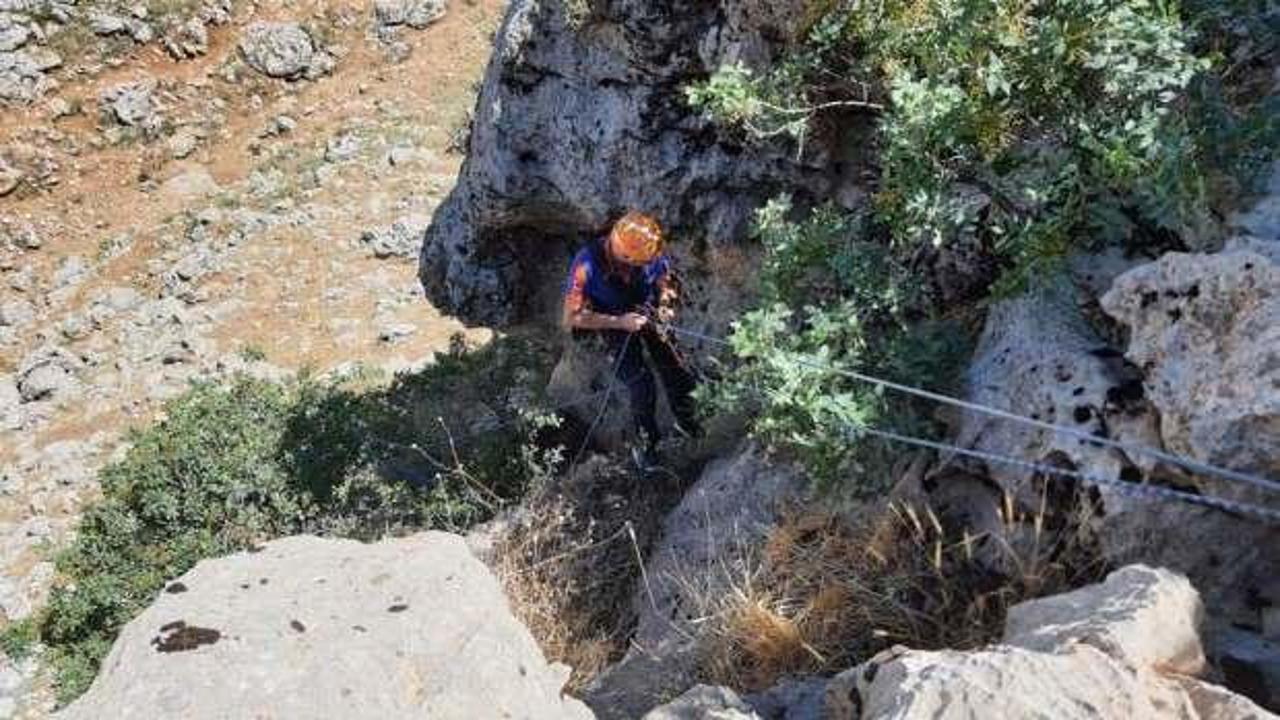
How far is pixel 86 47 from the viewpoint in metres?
17.9

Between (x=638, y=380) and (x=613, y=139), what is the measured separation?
7.51 feet

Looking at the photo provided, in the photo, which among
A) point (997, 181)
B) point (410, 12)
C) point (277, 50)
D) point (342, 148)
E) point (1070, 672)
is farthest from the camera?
point (410, 12)

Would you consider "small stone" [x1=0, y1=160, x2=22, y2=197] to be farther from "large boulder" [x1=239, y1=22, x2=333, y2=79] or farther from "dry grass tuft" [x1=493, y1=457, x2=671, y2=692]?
"dry grass tuft" [x1=493, y1=457, x2=671, y2=692]

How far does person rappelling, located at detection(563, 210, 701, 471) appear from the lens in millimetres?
7180

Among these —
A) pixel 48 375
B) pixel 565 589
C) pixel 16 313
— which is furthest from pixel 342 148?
pixel 565 589

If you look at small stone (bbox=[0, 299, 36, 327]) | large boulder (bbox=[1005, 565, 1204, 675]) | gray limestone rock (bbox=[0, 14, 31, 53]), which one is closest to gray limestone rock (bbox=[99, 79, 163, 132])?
gray limestone rock (bbox=[0, 14, 31, 53])

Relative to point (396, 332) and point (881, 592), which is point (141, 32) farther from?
point (881, 592)

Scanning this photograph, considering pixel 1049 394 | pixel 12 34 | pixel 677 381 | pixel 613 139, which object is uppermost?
pixel 1049 394

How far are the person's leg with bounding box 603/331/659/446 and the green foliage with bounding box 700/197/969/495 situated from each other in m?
2.27

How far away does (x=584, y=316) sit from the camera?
7.24 m

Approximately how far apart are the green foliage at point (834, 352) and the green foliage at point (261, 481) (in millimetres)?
3667

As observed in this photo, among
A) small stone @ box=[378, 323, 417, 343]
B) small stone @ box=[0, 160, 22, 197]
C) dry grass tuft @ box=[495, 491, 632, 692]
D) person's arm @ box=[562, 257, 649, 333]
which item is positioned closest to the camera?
dry grass tuft @ box=[495, 491, 632, 692]

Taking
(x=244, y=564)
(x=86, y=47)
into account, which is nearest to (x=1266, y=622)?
(x=244, y=564)

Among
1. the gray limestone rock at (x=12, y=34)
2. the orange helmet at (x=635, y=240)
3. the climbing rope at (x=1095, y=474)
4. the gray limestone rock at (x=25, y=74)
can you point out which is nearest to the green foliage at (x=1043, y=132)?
the climbing rope at (x=1095, y=474)
